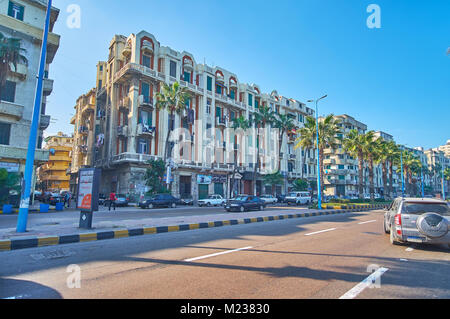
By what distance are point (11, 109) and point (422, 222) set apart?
2811 centimetres

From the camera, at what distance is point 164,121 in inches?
1372

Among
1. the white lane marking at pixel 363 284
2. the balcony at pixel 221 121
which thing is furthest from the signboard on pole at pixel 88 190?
the balcony at pixel 221 121

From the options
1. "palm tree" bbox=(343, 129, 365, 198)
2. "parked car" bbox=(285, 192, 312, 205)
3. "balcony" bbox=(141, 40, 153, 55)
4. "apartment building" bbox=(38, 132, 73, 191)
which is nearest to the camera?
"balcony" bbox=(141, 40, 153, 55)

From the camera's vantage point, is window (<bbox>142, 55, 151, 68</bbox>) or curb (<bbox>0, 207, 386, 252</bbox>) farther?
window (<bbox>142, 55, 151, 68</bbox>)

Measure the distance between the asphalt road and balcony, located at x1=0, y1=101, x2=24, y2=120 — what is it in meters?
20.3

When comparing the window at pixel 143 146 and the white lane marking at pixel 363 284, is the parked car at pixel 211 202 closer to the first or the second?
the window at pixel 143 146

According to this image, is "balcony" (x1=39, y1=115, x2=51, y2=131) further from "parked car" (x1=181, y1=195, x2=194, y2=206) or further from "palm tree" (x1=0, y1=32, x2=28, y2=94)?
"parked car" (x1=181, y1=195, x2=194, y2=206)

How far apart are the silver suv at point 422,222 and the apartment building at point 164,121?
2085 centimetres

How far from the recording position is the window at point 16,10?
23.6 m

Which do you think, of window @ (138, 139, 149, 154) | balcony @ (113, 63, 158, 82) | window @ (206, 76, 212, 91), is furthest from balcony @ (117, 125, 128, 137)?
window @ (206, 76, 212, 91)

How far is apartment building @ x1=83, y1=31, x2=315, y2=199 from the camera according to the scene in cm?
3228
